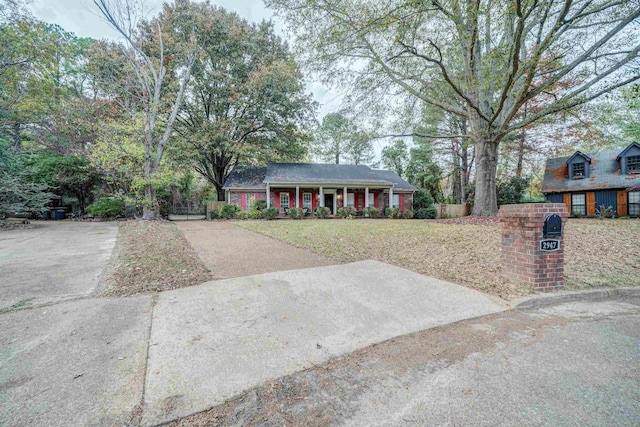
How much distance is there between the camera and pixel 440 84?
11.3 meters

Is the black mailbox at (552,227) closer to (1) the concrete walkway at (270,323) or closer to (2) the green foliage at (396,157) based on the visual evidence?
(1) the concrete walkway at (270,323)

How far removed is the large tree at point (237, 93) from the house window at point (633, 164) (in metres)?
20.7

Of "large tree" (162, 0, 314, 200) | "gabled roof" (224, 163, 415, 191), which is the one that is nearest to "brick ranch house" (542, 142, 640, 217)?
"gabled roof" (224, 163, 415, 191)

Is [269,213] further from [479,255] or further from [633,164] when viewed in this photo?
[633,164]

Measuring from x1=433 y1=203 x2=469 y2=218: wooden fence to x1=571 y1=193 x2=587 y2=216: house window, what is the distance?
20.2 feet

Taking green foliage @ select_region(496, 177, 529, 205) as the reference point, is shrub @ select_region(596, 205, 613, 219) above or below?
below

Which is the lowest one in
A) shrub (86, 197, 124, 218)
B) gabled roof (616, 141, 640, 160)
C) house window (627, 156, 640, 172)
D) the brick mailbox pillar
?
the brick mailbox pillar

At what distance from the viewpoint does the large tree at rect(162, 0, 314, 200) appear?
56.3ft

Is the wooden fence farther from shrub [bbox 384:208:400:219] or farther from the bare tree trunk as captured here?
the bare tree trunk

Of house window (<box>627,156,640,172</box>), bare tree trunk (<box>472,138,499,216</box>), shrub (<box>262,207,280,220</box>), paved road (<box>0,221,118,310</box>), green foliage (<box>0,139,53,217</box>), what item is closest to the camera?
paved road (<box>0,221,118,310</box>)

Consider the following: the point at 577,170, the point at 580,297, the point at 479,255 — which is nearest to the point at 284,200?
the point at 479,255

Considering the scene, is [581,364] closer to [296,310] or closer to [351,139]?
→ [296,310]

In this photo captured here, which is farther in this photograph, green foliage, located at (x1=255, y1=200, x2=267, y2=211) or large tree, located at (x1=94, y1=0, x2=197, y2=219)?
green foliage, located at (x1=255, y1=200, x2=267, y2=211)

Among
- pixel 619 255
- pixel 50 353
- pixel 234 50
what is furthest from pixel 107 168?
pixel 619 255
